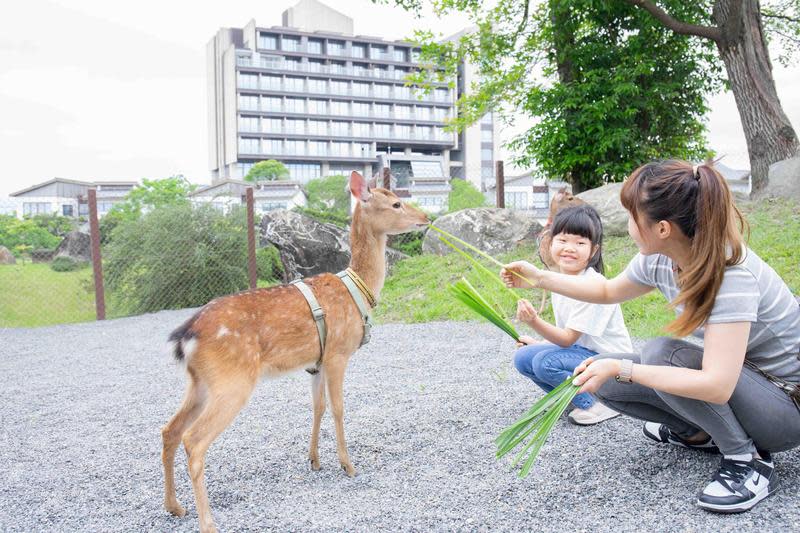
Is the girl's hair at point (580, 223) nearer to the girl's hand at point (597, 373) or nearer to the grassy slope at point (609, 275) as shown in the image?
the girl's hand at point (597, 373)


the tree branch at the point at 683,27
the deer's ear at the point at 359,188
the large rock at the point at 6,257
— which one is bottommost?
the large rock at the point at 6,257

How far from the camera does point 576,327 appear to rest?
133 inches

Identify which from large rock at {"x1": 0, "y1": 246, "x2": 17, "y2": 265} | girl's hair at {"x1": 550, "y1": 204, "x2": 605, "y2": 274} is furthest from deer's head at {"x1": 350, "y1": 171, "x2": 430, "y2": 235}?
large rock at {"x1": 0, "y1": 246, "x2": 17, "y2": 265}

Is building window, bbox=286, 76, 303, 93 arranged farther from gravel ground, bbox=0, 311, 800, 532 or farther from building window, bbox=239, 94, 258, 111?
gravel ground, bbox=0, 311, 800, 532

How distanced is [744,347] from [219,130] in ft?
245

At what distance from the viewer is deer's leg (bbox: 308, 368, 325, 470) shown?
3.19 metres

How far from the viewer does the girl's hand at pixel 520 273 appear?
3006 mm

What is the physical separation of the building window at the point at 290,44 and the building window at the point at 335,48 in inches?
138

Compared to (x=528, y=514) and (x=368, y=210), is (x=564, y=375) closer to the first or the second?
(x=528, y=514)

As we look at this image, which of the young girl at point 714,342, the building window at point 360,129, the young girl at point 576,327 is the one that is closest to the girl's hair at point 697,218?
the young girl at point 714,342

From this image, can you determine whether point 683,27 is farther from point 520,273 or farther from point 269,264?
point 520,273

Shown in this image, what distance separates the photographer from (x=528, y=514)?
2.56m

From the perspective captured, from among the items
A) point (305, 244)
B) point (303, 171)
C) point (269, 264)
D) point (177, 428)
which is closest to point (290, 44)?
point (303, 171)

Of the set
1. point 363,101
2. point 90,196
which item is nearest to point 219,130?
point 363,101
